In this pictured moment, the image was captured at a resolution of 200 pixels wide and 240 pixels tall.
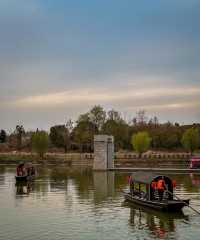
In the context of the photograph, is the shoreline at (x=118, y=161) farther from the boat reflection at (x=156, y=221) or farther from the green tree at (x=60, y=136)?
the boat reflection at (x=156, y=221)

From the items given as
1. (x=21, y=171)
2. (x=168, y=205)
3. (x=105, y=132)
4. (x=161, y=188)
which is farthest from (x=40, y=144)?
(x=168, y=205)

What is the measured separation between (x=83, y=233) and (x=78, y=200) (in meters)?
13.4

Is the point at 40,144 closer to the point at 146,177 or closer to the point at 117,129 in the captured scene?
the point at 117,129

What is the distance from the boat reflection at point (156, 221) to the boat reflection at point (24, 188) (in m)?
15.4

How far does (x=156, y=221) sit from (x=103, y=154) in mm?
51109

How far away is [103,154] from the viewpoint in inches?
3150

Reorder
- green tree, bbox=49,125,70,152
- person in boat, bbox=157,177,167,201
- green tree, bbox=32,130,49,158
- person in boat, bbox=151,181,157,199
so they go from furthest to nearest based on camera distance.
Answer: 1. green tree, bbox=49,125,70,152
2. green tree, bbox=32,130,49,158
3. person in boat, bbox=151,181,157,199
4. person in boat, bbox=157,177,167,201

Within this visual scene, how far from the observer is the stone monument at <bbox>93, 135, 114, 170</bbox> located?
261ft

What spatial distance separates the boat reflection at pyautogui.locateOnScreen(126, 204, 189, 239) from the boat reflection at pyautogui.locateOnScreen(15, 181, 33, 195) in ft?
50.5

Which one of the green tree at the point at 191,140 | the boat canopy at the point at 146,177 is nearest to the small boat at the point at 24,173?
the boat canopy at the point at 146,177

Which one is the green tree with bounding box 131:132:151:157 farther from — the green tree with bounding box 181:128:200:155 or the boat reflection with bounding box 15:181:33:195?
the boat reflection with bounding box 15:181:33:195

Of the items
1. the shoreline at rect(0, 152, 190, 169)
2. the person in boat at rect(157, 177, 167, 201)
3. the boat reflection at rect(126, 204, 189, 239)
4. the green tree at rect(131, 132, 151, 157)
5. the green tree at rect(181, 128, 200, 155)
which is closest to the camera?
the boat reflection at rect(126, 204, 189, 239)

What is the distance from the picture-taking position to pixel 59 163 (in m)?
95.6

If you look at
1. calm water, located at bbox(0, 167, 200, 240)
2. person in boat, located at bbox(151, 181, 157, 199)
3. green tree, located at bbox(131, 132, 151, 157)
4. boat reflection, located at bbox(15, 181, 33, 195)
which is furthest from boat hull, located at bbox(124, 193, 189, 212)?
A: green tree, located at bbox(131, 132, 151, 157)
